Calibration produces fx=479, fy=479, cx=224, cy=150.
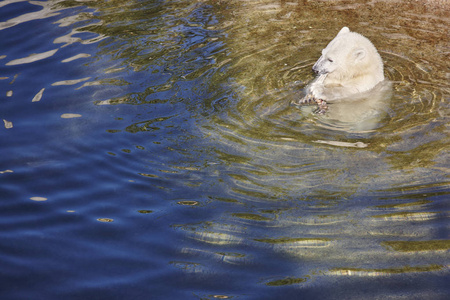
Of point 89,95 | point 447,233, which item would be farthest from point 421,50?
Result: point 89,95

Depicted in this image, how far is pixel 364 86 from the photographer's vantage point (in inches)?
249

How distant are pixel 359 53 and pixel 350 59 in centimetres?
14

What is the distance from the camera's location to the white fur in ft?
20.7

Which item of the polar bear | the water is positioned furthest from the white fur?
the water

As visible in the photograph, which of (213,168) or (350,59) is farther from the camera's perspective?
(350,59)

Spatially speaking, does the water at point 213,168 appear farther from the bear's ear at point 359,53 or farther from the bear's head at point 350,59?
the bear's ear at point 359,53

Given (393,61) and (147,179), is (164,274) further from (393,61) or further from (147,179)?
(393,61)

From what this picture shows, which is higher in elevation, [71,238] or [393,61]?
[71,238]

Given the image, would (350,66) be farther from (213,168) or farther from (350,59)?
(213,168)

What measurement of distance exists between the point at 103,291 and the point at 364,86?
4525mm

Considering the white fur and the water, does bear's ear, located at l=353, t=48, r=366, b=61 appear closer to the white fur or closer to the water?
the white fur

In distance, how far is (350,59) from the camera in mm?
6344

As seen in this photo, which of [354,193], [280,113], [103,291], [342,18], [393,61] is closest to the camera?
[103,291]

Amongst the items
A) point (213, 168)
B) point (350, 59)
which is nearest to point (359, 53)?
point (350, 59)
